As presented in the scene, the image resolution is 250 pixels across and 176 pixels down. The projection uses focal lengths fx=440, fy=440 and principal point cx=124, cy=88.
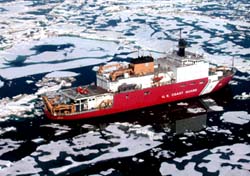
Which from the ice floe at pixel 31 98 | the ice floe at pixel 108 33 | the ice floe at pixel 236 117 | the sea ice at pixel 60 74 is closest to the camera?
the ice floe at pixel 236 117

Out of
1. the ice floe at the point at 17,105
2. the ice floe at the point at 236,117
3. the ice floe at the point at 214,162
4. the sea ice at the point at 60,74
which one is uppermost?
the sea ice at the point at 60,74

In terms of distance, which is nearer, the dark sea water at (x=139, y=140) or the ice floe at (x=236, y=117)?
the dark sea water at (x=139, y=140)

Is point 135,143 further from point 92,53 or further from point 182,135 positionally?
point 92,53

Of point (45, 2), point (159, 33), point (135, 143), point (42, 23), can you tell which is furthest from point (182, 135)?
point (45, 2)

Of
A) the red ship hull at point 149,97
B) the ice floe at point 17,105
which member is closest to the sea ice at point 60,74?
the ice floe at point 17,105

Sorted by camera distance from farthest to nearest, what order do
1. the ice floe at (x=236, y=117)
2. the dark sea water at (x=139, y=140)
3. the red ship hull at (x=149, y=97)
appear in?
the red ship hull at (x=149, y=97)
the ice floe at (x=236, y=117)
the dark sea water at (x=139, y=140)

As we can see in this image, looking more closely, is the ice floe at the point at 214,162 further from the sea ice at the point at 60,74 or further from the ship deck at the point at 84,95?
the sea ice at the point at 60,74

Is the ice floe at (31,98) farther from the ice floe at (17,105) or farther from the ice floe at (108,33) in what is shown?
the ice floe at (108,33)

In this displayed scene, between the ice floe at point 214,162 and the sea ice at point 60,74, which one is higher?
the sea ice at point 60,74
